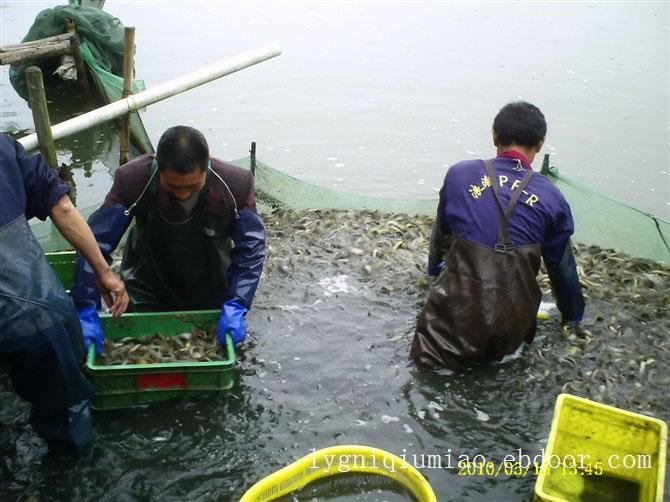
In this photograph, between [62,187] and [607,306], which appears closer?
[62,187]

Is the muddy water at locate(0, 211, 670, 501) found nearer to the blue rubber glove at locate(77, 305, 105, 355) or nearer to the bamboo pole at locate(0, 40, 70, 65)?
the blue rubber glove at locate(77, 305, 105, 355)

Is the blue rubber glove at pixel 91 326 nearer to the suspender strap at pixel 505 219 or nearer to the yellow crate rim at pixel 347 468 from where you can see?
the yellow crate rim at pixel 347 468

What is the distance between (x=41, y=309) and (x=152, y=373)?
91 centimetres

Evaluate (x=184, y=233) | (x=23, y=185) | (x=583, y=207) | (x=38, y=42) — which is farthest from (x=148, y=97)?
(x=583, y=207)

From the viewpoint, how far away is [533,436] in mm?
4012

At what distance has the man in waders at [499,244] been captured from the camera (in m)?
4.11

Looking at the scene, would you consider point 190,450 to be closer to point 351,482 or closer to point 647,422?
point 351,482

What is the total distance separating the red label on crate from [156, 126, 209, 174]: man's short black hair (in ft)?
3.74

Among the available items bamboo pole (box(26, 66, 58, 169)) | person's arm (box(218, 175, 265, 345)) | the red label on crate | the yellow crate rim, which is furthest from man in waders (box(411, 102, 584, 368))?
bamboo pole (box(26, 66, 58, 169))

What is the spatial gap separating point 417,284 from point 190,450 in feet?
8.40

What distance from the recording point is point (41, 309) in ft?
9.75

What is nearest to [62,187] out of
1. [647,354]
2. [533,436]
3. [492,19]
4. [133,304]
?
[133,304]

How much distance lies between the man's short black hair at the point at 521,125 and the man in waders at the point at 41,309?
252 cm

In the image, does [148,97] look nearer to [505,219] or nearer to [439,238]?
[439,238]
